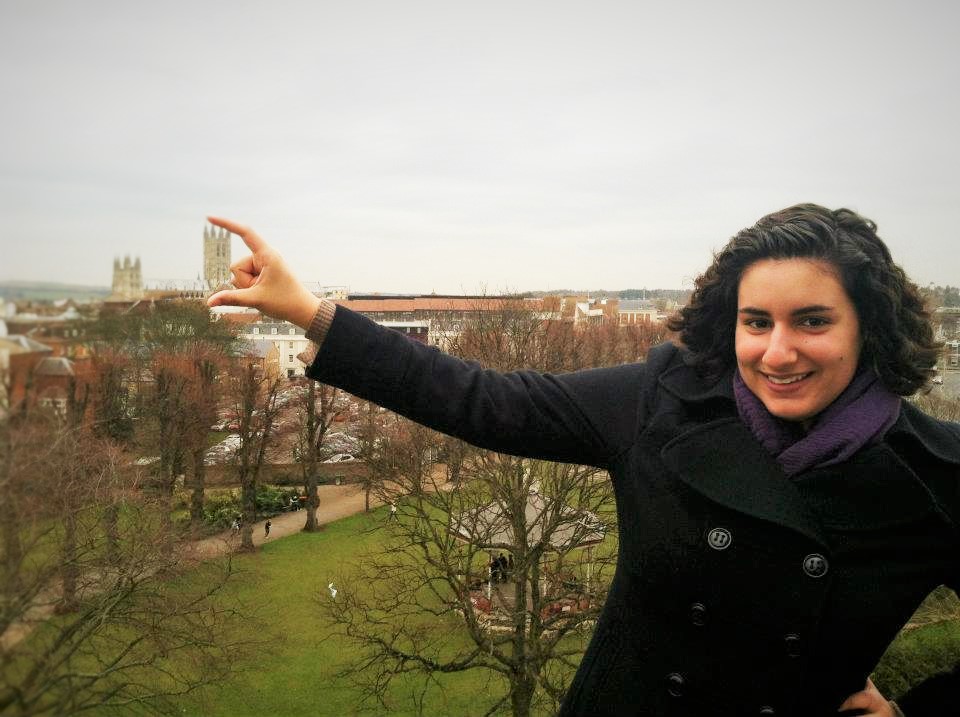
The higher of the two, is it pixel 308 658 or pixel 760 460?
pixel 760 460

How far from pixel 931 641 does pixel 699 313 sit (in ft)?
20.7

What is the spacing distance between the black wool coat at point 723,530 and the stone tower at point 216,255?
1.98 feet

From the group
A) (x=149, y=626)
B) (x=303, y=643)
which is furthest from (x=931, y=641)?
(x=303, y=643)

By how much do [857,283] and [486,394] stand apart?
36.5 inches

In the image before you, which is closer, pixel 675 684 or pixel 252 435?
pixel 675 684

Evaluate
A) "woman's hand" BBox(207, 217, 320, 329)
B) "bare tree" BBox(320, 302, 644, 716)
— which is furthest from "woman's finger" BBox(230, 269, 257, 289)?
"bare tree" BBox(320, 302, 644, 716)

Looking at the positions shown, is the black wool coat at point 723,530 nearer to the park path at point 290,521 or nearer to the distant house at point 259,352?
the distant house at point 259,352

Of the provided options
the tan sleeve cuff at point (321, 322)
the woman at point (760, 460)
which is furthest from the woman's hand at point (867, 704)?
the tan sleeve cuff at point (321, 322)

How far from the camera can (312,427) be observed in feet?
33.6

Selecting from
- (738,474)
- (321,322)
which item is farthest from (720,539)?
(321,322)

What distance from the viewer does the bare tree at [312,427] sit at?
416 inches

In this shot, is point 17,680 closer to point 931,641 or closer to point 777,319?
point 777,319

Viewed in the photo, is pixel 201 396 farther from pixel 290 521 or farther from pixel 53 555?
pixel 290 521

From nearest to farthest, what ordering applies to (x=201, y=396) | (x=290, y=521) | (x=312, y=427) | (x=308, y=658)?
(x=201, y=396) < (x=308, y=658) < (x=312, y=427) < (x=290, y=521)
